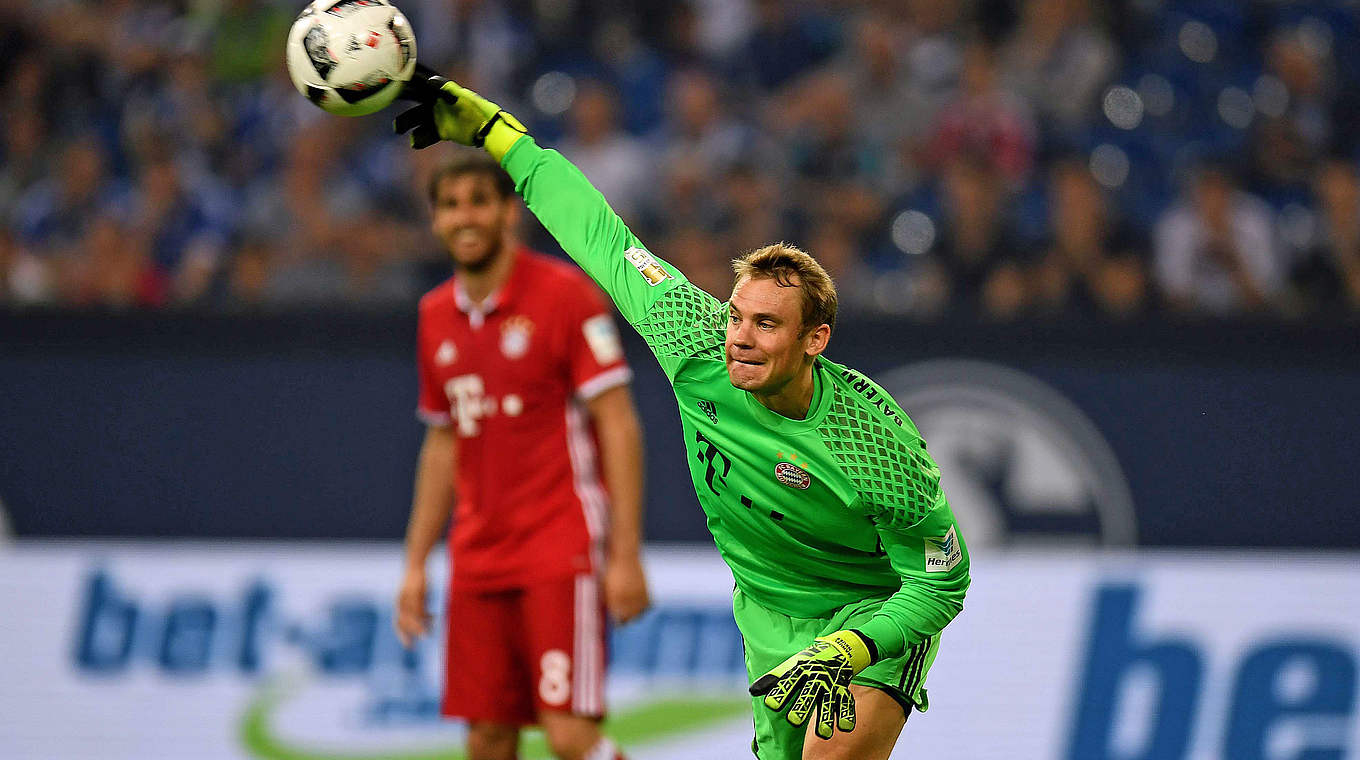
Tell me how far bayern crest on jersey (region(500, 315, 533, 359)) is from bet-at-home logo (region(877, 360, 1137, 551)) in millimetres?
2402

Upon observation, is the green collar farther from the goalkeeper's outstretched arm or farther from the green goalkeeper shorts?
the green goalkeeper shorts

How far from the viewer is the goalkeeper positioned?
3.89m

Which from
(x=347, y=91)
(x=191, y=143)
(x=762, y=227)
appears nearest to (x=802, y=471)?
(x=347, y=91)

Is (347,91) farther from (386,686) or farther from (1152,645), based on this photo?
(1152,645)

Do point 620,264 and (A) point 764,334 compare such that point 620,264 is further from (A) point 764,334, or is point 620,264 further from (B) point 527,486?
(B) point 527,486

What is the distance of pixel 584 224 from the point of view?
436 centimetres

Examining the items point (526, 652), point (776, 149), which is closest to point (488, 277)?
point (526, 652)

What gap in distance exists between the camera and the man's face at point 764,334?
387cm

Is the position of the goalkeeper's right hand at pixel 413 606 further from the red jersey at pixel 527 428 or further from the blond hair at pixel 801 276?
the blond hair at pixel 801 276

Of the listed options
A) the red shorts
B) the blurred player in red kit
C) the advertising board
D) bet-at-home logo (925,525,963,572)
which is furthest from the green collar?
the advertising board

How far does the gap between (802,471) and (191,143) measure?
610cm

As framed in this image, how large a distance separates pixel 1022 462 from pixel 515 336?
2.79 meters

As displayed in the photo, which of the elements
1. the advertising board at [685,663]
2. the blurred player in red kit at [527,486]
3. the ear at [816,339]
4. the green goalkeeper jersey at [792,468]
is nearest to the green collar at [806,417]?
the green goalkeeper jersey at [792,468]

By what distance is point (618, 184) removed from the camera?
8.77 metres
